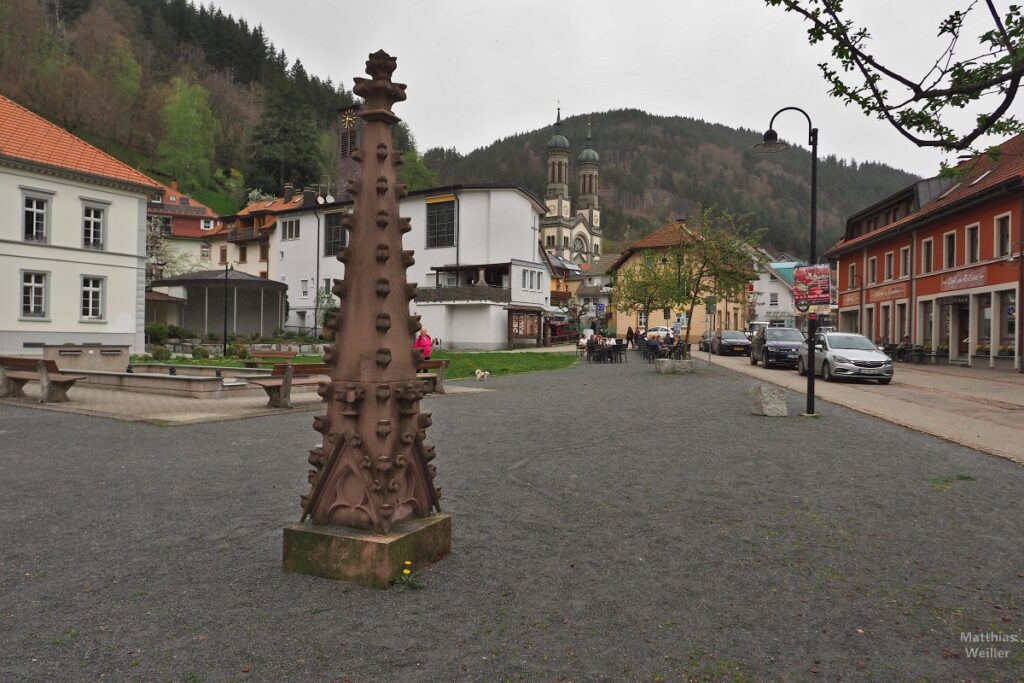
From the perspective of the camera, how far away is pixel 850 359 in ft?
69.8

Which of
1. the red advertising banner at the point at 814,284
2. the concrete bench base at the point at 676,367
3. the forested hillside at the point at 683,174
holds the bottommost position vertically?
the concrete bench base at the point at 676,367

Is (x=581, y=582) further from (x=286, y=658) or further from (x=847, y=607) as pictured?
(x=286, y=658)

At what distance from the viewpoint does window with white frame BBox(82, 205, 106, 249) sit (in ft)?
103

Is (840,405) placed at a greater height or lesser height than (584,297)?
lesser

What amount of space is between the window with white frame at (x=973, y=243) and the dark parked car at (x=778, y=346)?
28.1 ft

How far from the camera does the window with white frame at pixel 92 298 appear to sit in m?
31.4

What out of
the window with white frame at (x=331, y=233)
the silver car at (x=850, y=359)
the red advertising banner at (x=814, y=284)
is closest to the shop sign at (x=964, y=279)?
the silver car at (x=850, y=359)

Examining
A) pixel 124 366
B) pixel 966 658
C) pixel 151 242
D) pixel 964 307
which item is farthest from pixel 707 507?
pixel 151 242

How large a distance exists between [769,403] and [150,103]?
102 meters

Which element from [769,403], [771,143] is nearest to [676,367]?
[771,143]

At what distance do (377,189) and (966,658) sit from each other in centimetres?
397

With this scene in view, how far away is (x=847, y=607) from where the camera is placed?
3.88 metres

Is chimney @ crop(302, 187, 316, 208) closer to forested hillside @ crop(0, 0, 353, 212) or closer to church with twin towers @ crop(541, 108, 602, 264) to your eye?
forested hillside @ crop(0, 0, 353, 212)

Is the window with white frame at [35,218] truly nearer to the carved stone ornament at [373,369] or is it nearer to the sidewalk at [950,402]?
the sidewalk at [950,402]
